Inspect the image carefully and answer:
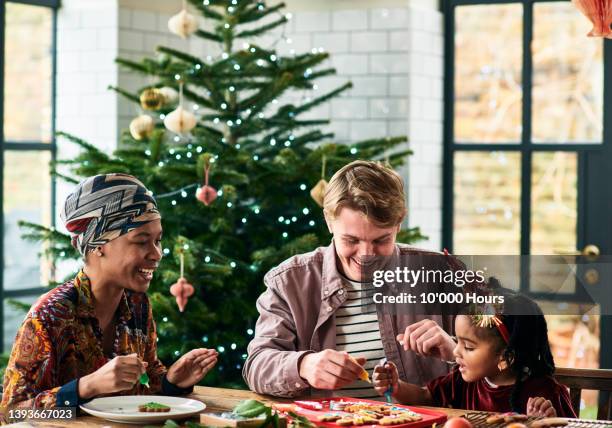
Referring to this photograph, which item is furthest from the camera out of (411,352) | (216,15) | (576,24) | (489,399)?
(576,24)

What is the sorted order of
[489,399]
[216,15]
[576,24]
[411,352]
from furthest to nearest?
[576,24] → [216,15] → [411,352] → [489,399]

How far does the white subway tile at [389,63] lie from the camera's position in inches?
225

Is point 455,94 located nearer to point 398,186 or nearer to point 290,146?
point 290,146

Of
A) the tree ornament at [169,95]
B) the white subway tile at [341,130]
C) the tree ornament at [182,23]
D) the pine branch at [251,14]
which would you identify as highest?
the pine branch at [251,14]

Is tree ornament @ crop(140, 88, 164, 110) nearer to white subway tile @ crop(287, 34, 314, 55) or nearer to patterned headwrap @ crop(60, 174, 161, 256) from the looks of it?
white subway tile @ crop(287, 34, 314, 55)

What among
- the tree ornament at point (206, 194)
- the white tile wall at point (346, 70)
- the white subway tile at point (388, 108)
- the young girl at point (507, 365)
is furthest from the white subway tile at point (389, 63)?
the young girl at point (507, 365)

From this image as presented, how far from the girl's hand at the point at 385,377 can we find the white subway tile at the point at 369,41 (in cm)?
341

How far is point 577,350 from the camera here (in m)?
5.80

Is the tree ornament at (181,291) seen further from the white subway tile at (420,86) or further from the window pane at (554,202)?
the window pane at (554,202)

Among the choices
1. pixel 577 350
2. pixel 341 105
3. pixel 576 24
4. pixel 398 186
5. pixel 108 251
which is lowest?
pixel 577 350

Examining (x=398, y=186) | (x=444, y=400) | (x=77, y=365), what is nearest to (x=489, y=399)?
(x=444, y=400)

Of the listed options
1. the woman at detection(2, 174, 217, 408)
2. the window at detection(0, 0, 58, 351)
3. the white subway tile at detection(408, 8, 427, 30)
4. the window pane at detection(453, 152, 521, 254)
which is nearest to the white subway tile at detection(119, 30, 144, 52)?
the window at detection(0, 0, 58, 351)

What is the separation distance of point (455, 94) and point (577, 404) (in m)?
3.43

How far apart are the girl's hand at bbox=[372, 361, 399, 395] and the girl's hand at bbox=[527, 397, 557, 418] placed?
338 millimetres
